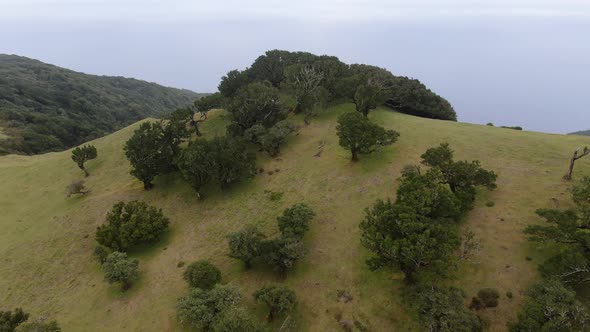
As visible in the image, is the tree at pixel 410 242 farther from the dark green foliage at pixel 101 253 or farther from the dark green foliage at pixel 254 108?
the dark green foliage at pixel 254 108

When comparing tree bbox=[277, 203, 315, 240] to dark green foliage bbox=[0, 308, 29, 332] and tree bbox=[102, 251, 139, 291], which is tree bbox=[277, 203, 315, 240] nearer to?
tree bbox=[102, 251, 139, 291]

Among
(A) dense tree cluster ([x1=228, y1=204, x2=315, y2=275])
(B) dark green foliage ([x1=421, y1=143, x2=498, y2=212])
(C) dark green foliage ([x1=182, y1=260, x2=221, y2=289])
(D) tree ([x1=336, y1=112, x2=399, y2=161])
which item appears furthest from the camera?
(D) tree ([x1=336, y1=112, x2=399, y2=161])

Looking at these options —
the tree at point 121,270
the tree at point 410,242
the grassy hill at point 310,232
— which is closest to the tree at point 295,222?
the grassy hill at point 310,232

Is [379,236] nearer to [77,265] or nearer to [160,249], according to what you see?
[160,249]

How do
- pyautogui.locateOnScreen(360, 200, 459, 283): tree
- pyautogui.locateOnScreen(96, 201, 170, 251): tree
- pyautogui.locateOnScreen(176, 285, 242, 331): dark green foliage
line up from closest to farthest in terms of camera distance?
pyautogui.locateOnScreen(360, 200, 459, 283): tree → pyautogui.locateOnScreen(176, 285, 242, 331): dark green foliage → pyautogui.locateOnScreen(96, 201, 170, 251): tree

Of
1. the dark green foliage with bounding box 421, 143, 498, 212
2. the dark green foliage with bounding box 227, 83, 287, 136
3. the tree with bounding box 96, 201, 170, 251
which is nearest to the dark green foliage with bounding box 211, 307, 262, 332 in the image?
the tree with bounding box 96, 201, 170, 251

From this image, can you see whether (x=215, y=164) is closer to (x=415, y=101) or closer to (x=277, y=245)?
(x=277, y=245)
